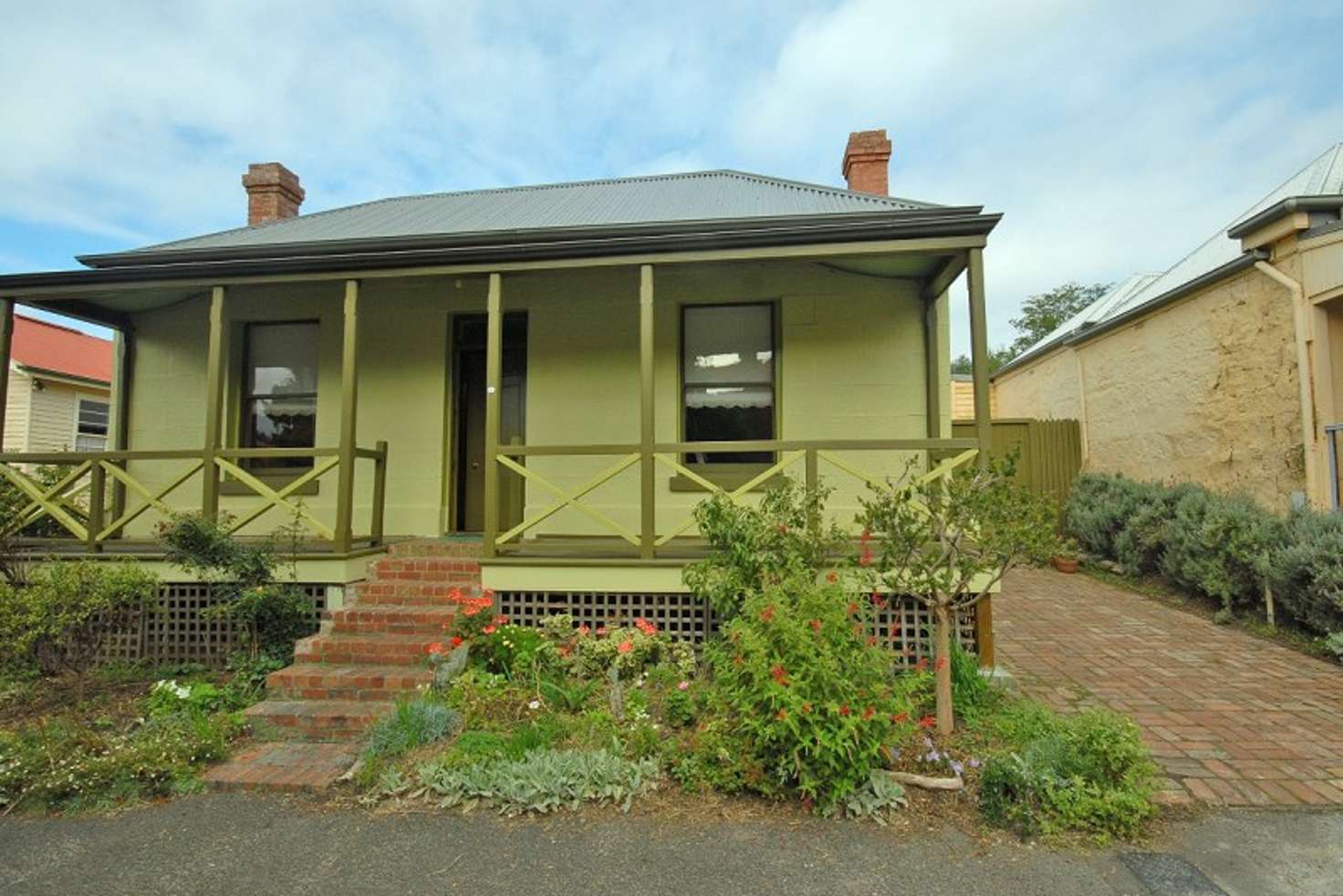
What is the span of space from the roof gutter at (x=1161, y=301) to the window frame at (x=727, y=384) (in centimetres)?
610

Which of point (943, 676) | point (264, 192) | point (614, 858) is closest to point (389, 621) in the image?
point (614, 858)

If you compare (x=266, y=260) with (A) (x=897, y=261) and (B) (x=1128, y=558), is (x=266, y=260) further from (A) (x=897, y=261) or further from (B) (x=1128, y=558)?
(B) (x=1128, y=558)

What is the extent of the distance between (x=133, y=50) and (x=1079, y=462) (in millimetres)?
15838

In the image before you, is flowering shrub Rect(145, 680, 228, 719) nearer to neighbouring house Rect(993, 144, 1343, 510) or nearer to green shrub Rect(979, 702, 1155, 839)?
green shrub Rect(979, 702, 1155, 839)

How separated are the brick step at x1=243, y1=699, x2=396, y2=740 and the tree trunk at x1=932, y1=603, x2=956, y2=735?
3.49 m

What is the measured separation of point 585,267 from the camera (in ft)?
17.2

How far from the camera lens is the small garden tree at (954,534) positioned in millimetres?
3625

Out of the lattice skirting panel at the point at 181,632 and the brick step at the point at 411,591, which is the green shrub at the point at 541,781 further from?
the lattice skirting panel at the point at 181,632

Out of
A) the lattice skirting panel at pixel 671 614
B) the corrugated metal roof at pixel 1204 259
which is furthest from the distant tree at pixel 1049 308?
the lattice skirting panel at pixel 671 614

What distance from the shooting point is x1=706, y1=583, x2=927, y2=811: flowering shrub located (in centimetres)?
294

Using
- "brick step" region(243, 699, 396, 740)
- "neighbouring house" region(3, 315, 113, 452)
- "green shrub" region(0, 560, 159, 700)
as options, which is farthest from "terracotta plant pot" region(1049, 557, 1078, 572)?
"neighbouring house" region(3, 315, 113, 452)

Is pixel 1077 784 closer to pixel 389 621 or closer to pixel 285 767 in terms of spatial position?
pixel 285 767

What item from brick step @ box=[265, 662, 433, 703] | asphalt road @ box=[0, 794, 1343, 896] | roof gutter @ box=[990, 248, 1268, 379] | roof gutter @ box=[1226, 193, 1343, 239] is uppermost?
roof gutter @ box=[1226, 193, 1343, 239]

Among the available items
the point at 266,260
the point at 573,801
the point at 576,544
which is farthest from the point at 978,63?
the point at 573,801
